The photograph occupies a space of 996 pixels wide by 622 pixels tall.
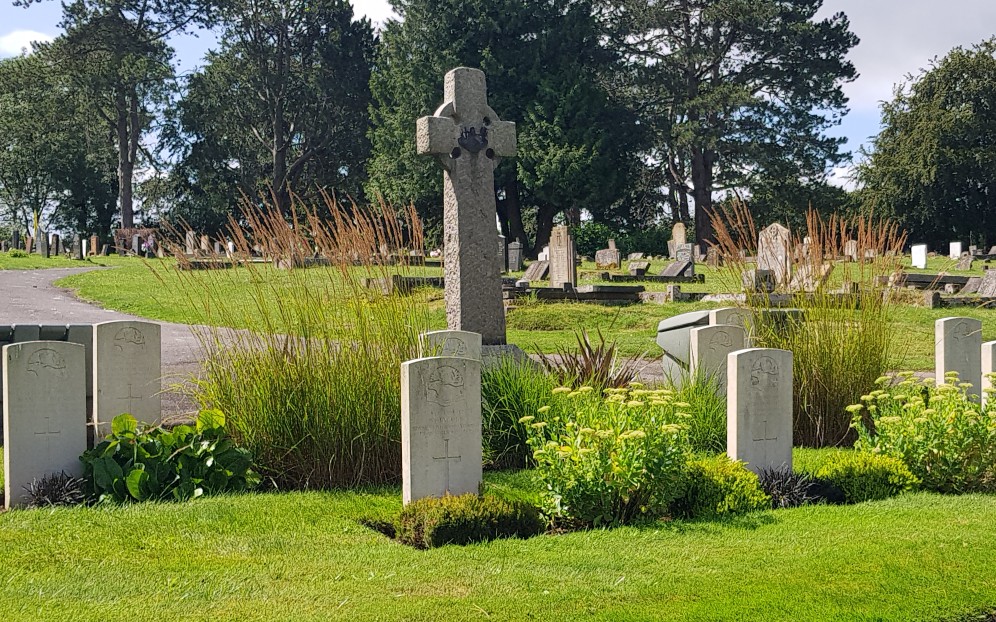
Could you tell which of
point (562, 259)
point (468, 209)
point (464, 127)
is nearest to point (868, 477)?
point (468, 209)

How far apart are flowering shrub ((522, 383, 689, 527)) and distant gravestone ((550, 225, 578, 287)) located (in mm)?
17052

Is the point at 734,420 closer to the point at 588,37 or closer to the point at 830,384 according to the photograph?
the point at 830,384

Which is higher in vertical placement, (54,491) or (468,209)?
(468,209)

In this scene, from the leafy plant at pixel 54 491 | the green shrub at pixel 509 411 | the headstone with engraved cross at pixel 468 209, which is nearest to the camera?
the leafy plant at pixel 54 491

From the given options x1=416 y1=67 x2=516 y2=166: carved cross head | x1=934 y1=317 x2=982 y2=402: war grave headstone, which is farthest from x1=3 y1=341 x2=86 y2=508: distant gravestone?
x1=934 y1=317 x2=982 y2=402: war grave headstone

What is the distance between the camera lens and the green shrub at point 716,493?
6.11 meters

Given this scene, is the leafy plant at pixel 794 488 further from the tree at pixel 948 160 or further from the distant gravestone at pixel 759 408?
the tree at pixel 948 160

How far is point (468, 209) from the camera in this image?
1048 centimetres

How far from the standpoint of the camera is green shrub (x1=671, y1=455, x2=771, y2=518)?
611cm

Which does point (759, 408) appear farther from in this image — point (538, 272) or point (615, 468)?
point (538, 272)

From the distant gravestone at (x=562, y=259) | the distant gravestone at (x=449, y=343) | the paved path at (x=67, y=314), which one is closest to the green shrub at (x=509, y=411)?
the distant gravestone at (x=449, y=343)

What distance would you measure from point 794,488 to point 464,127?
5.70 meters

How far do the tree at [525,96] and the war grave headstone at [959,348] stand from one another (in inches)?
1235

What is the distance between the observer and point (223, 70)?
1956 inches
